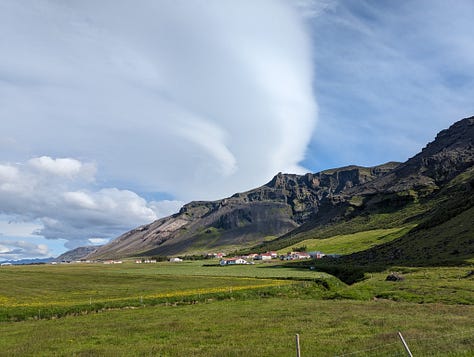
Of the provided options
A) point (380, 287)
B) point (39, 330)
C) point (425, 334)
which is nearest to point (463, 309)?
point (425, 334)

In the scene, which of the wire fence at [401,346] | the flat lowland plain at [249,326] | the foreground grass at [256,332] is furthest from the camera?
the flat lowland plain at [249,326]

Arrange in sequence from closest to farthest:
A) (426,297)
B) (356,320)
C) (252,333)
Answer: (252,333) → (356,320) → (426,297)

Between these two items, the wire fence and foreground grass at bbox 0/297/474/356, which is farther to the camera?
foreground grass at bbox 0/297/474/356

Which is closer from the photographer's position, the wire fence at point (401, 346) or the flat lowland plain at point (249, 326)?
the wire fence at point (401, 346)

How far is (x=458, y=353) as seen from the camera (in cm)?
2006

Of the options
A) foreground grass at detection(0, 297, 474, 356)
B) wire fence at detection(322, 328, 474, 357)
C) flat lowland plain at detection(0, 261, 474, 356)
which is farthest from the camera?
flat lowland plain at detection(0, 261, 474, 356)

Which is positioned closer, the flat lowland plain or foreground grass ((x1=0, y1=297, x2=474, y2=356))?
foreground grass ((x1=0, y1=297, x2=474, y2=356))

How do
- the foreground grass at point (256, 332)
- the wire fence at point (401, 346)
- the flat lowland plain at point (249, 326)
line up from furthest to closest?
1. the flat lowland plain at point (249, 326)
2. the foreground grass at point (256, 332)
3. the wire fence at point (401, 346)

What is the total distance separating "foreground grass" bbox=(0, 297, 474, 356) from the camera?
2428 centimetres

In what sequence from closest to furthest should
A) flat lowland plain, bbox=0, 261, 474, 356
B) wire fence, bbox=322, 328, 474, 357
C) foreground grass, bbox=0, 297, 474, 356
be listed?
wire fence, bbox=322, 328, 474, 357
foreground grass, bbox=0, 297, 474, 356
flat lowland plain, bbox=0, 261, 474, 356

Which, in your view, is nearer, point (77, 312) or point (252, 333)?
point (252, 333)

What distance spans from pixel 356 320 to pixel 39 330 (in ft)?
98.9

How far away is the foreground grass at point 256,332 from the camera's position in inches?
956

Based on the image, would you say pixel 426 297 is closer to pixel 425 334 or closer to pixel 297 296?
pixel 297 296
